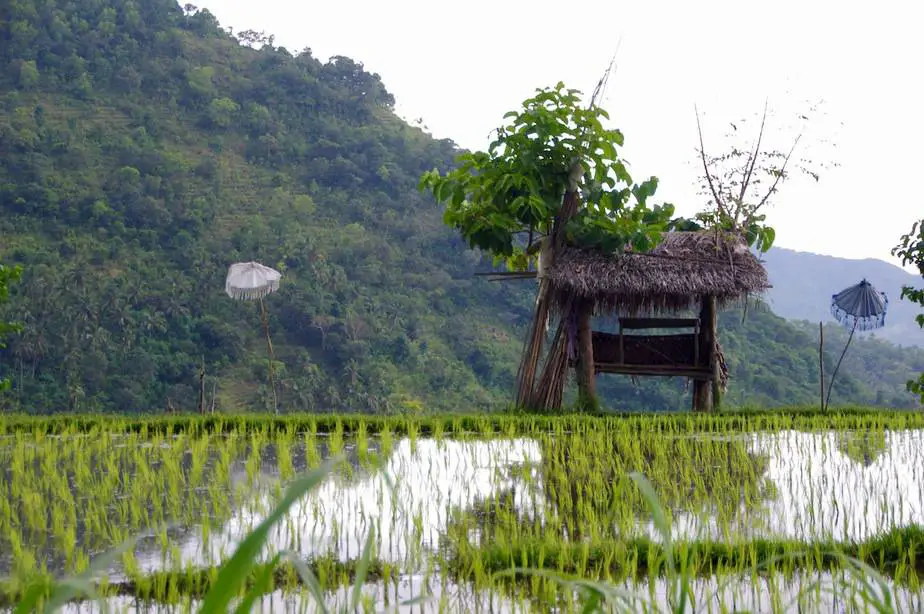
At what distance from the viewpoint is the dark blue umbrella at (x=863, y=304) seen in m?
13.0

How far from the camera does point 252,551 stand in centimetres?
108

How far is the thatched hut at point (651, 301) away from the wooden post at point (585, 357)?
0.01m

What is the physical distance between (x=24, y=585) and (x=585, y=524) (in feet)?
7.32

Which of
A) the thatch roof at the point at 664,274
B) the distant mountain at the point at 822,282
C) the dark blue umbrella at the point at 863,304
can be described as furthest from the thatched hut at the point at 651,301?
the distant mountain at the point at 822,282

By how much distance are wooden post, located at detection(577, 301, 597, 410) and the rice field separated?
267 centimetres

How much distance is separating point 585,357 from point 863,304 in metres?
4.45

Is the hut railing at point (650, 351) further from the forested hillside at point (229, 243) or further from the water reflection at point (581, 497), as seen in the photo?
the forested hillside at point (229, 243)

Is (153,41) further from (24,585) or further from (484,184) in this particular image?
(24,585)

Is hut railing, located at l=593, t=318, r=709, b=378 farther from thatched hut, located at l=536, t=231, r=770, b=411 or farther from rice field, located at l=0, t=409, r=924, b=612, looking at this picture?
rice field, located at l=0, t=409, r=924, b=612

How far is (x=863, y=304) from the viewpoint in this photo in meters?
13.1

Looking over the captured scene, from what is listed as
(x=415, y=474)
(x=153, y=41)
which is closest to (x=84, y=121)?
(x=153, y=41)

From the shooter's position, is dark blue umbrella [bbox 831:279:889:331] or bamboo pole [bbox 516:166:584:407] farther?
dark blue umbrella [bbox 831:279:889:331]

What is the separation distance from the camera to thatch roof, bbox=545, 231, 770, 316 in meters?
10.6

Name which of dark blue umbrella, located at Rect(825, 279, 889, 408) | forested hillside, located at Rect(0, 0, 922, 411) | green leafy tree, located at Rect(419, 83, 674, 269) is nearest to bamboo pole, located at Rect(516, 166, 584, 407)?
green leafy tree, located at Rect(419, 83, 674, 269)
